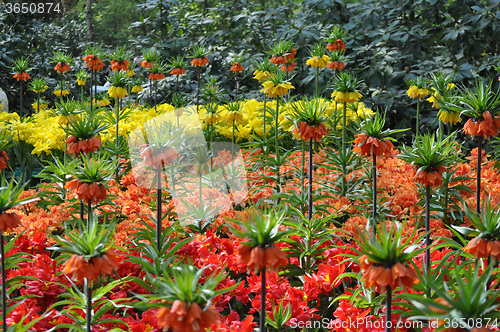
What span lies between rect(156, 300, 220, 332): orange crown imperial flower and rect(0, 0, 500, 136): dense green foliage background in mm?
3924

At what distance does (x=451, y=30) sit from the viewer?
4773 mm

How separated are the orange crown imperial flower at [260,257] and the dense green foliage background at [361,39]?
145 inches

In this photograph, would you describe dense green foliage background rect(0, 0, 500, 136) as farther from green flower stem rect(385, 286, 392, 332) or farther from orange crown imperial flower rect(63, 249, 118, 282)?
orange crown imperial flower rect(63, 249, 118, 282)

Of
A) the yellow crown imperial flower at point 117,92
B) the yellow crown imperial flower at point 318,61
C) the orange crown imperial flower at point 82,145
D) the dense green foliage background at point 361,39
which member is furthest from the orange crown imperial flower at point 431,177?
the dense green foliage background at point 361,39

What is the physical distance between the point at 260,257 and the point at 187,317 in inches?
9.7

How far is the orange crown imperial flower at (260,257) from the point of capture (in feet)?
3.34

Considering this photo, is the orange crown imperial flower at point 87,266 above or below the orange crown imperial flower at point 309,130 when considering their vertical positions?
below

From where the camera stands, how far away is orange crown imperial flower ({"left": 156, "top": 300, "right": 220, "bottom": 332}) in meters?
0.81

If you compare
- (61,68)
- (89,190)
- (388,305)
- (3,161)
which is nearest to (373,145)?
(388,305)

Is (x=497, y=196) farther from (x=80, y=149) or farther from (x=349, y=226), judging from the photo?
(x=80, y=149)

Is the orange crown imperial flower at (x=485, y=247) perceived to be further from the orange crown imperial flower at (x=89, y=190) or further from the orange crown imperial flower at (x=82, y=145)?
the orange crown imperial flower at (x=82, y=145)

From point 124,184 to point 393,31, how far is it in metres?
3.77

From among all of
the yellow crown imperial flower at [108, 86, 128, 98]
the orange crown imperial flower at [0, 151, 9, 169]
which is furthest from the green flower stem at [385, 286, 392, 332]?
the yellow crown imperial flower at [108, 86, 128, 98]

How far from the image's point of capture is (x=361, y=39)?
17.8ft
